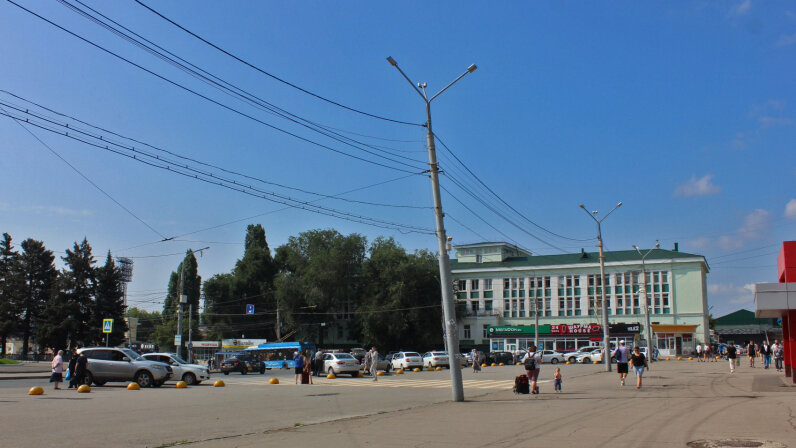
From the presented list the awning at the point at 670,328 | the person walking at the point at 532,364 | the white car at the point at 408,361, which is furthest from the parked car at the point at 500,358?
the person walking at the point at 532,364

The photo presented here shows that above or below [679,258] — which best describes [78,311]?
below

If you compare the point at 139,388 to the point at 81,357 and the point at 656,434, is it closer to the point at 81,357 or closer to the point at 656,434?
the point at 81,357

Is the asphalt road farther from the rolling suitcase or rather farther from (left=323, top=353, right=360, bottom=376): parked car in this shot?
(left=323, top=353, right=360, bottom=376): parked car

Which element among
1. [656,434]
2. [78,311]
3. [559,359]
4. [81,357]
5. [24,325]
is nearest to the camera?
[656,434]

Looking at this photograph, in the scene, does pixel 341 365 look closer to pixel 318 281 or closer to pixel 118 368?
pixel 118 368

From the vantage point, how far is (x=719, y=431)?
10.8 meters

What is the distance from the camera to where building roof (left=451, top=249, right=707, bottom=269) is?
8190cm

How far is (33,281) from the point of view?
79.9 m

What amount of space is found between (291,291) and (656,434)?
3003 inches

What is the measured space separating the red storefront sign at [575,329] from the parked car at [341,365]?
4671 centimetres

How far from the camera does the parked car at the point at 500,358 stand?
58094mm

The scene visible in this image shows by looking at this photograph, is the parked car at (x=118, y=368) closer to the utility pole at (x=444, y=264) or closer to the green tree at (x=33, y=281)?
the utility pole at (x=444, y=264)

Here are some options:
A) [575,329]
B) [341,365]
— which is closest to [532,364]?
[341,365]

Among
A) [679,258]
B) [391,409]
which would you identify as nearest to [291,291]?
[679,258]
